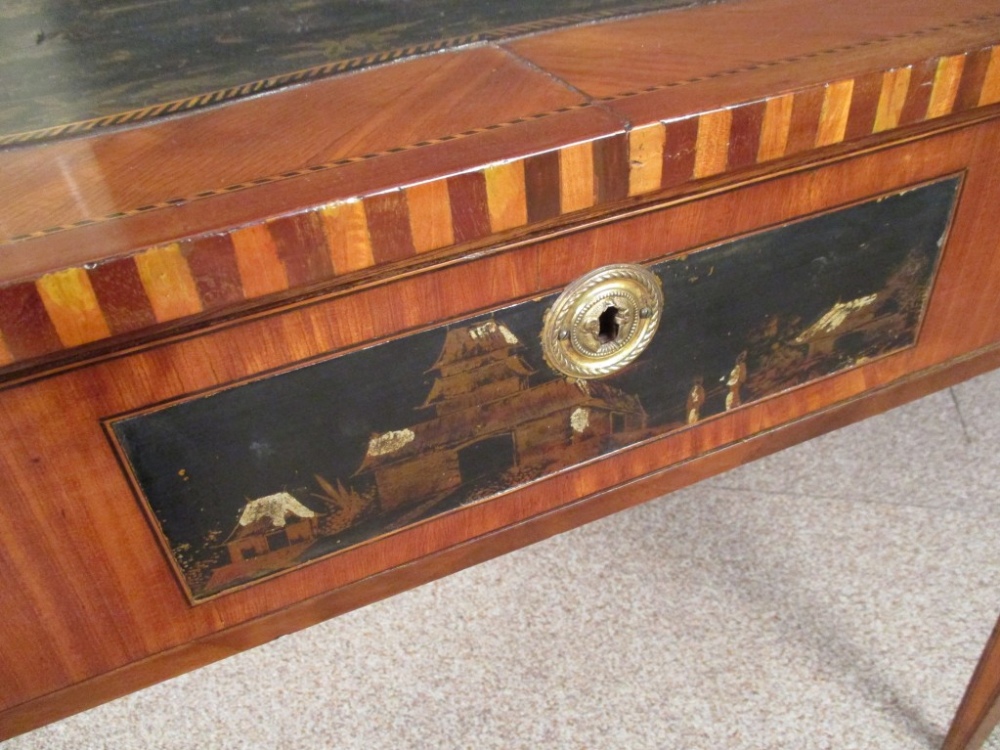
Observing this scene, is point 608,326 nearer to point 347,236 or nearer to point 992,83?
point 347,236

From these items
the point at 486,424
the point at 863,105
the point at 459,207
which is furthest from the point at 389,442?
the point at 863,105

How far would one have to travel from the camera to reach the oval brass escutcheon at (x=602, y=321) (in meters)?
0.65

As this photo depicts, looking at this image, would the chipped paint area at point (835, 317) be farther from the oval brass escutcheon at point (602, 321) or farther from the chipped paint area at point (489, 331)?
the chipped paint area at point (489, 331)

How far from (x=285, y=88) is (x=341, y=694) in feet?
2.81

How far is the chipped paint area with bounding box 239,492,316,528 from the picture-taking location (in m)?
0.62

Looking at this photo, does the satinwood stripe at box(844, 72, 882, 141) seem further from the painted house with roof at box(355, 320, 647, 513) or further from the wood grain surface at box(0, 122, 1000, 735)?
the painted house with roof at box(355, 320, 647, 513)

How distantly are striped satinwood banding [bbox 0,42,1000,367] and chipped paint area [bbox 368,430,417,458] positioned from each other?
133 millimetres

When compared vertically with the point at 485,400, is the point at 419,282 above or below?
above

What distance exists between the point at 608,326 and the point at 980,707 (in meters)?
0.71

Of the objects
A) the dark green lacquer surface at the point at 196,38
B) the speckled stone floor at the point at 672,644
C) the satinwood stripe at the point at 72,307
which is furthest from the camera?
the speckled stone floor at the point at 672,644

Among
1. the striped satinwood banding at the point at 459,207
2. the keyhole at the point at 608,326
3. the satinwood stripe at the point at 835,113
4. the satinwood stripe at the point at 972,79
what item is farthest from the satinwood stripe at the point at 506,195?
the satinwood stripe at the point at 972,79

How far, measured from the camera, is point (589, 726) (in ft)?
3.87

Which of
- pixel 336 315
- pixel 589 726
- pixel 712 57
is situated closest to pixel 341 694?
pixel 589 726

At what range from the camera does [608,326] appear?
69cm
